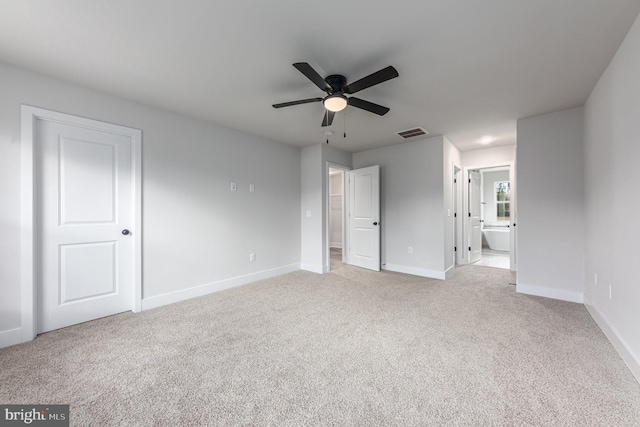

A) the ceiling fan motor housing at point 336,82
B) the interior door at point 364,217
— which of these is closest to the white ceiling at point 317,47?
the ceiling fan motor housing at point 336,82

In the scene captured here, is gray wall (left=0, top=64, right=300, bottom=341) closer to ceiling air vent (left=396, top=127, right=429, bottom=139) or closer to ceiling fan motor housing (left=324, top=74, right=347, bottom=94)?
ceiling air vent (left=396, top=127, right=429, bottom=139)

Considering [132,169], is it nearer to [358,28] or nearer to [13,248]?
[13,248]

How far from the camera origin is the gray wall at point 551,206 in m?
3.10

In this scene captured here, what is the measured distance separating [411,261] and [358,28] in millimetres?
3752

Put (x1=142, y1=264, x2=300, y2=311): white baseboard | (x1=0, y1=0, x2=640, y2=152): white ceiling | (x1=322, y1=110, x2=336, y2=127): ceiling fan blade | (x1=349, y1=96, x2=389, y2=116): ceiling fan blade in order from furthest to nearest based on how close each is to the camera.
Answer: (x1=142, y1=264, x2=300, y2=311): white baseboard, (x1=322, y1=110, x2=336, y2=127): ceiling fan blade, (x1=349, y1=96, x2=389, y2=116): ceiling fan blade, (x1=0, y1=0, x2=640, y2=152): white ceiling

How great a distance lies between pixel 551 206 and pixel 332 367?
11.1ft

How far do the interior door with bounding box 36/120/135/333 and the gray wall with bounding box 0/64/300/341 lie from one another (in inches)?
6.3

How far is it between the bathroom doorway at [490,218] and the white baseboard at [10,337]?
651 centimetres

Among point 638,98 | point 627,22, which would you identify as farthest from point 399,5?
point 638,98

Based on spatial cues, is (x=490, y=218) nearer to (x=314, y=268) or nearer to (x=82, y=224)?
(x=314, y=268)

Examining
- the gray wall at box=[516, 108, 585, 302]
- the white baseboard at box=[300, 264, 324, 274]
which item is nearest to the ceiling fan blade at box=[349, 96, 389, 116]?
the gray wall at box=[516, 108, 585, 302]

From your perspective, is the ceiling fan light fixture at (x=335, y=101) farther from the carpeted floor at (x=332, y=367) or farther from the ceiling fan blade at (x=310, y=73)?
the carpeted floor at (x=332, y=367)

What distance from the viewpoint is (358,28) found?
1.74 meters

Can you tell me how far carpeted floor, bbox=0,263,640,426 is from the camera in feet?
4.64
